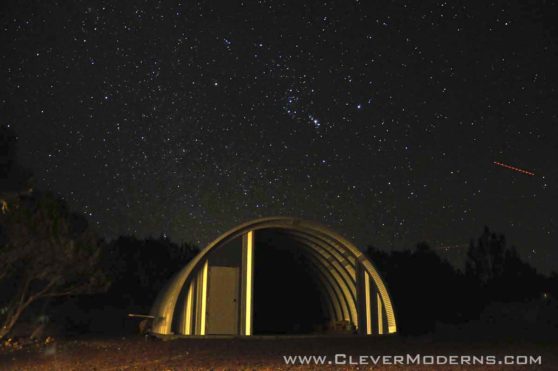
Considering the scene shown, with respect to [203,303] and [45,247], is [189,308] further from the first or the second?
[45,247]

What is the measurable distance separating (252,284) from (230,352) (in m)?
4.88

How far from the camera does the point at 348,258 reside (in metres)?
18.3

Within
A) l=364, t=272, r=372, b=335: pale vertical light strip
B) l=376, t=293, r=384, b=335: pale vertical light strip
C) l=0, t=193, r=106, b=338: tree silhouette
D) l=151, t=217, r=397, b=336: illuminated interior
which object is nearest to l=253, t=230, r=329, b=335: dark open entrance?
l=151, t=217, r=397, b=336: illuminated interior

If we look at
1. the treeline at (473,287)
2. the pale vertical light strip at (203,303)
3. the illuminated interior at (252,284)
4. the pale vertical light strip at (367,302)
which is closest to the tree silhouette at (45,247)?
the illuminated interior at (252,284)

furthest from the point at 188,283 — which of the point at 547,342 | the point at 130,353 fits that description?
the point at 547,342

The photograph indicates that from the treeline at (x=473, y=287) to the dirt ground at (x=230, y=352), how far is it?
774 cm

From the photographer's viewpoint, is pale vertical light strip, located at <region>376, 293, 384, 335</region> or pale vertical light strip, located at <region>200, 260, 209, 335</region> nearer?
pale vertical light strip, located at <region>200, 260, 209, 335</region>

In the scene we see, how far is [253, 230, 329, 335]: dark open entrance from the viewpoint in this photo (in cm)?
2086

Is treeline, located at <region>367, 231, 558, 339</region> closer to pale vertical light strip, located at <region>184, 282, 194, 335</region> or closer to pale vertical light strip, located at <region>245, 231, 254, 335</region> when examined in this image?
pale vertical light strip, located at <region>245, 231, 254, 335</region>

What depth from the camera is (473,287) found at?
36.7m

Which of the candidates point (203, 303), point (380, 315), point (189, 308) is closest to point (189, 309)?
point (189, 308)

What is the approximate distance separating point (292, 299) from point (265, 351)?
10317mm

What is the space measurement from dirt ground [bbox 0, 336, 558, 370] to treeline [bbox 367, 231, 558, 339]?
774cm

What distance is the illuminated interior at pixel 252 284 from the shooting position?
16.4 meters
